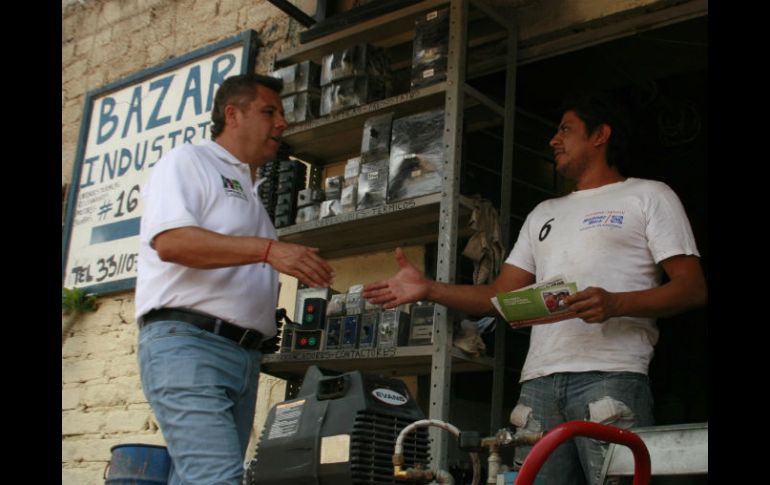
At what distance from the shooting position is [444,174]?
3641 mm

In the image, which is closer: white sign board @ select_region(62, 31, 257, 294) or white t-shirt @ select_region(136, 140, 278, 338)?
white t-shirt @ select_region(136, 140, 278, 338)

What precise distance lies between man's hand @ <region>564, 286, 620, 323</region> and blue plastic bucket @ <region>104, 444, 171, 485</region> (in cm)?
160

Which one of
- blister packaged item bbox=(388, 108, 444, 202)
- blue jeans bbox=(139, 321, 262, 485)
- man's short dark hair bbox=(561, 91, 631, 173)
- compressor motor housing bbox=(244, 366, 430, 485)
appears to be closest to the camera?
compressor motor housing bbox=(244, 366, 430, 485)

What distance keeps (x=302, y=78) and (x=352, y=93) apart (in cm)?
34

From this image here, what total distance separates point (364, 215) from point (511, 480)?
57.8 inches

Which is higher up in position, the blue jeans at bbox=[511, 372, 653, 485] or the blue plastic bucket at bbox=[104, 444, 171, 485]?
the blue jeans at bbox=[511, 372, 653, 485]

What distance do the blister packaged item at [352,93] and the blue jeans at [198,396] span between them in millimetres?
1485

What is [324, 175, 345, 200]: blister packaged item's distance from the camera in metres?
4.18

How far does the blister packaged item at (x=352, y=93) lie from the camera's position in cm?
420

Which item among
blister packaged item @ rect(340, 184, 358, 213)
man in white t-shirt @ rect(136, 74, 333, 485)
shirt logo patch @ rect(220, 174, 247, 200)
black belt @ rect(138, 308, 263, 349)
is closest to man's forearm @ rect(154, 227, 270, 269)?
man in white t-shirt @ rect(136, 74, 333, 485)

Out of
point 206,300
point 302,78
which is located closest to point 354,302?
point 206,300

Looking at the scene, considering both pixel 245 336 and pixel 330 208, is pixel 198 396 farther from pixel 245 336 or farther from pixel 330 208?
pixel 330 208

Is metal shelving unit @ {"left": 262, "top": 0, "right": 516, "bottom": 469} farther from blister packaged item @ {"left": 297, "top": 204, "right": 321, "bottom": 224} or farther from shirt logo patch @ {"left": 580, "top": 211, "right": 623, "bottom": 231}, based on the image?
shirt logo patch @ {"left": 580, "top": 211, "right": 623, "bottom": 231}

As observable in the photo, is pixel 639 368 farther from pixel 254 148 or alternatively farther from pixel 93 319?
pixel 93 319
